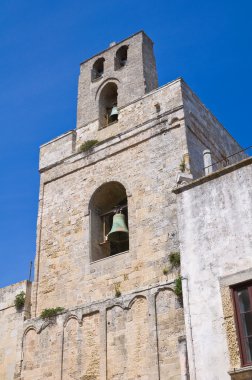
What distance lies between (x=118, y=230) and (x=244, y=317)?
490 cm

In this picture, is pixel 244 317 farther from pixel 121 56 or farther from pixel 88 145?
pixel 121 56

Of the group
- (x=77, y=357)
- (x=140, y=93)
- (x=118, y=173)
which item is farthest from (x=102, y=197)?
(x=77, y=357)

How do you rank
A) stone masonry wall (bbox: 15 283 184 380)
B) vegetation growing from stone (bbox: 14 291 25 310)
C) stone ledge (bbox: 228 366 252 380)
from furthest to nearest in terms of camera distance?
vegetation growing from stone (bbox: 14 291 25 310)
stone masonry wall (bbox: 15 283 184 380)
stone ledge (bbox: 228 366 252 380)

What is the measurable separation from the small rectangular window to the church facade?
0.02 m

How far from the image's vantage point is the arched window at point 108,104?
1647cm

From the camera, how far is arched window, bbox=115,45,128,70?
57.3 feet

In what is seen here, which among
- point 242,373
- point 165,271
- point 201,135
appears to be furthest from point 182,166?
point 242,373

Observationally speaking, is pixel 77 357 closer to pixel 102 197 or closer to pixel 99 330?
pixel 99 330

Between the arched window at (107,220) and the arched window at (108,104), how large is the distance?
2231 mm

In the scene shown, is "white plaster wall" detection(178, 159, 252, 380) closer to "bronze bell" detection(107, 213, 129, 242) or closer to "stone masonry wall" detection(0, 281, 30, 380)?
Result: "bronze bell" detection(107, 213, 129, 242)

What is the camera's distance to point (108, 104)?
56.7ft

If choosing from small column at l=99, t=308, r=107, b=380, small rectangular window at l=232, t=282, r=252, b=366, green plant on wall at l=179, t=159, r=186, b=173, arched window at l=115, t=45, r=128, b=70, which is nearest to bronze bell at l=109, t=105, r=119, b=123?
arched window at l=115, t=45, r=128, b=70

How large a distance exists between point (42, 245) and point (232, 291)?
652cm

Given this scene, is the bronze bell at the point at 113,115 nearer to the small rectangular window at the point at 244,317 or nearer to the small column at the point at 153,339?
the small column at the point at 153,339
